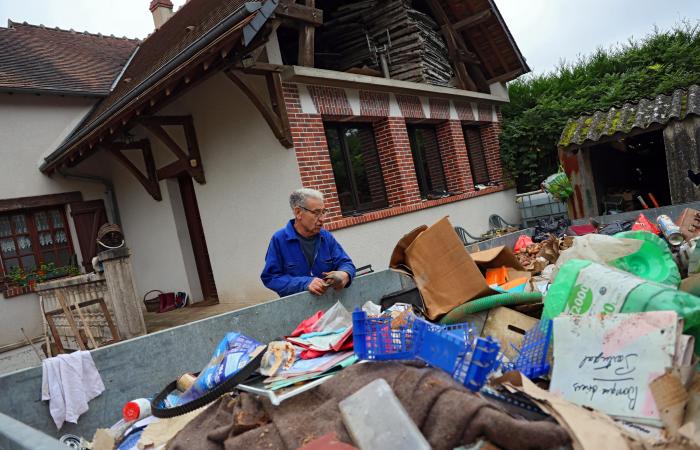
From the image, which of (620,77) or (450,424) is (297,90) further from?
(620,77)

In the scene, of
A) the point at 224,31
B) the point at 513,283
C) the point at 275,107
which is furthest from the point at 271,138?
the point at 513,283

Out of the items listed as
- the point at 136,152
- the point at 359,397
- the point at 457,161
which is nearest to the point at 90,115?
the point at 136,152

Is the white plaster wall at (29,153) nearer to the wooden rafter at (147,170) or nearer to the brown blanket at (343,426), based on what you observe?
the wooden rafter at (147,170)

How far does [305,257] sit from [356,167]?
431 cm

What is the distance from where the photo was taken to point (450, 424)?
140cm

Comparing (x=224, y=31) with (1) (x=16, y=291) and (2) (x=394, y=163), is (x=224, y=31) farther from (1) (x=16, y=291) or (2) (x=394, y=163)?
(1) (x=16, y=291)

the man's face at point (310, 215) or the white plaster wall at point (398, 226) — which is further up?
the man's face at point (310, 215)

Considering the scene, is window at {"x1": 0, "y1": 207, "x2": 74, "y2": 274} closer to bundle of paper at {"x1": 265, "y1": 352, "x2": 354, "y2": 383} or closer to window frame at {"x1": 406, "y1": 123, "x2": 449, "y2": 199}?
window frame at {"x1": 406, "y1": 123, "x2": 449, "y2": 199}

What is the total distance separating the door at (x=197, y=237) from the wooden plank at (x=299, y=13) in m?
3.47

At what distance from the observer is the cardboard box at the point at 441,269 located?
2.81 metres

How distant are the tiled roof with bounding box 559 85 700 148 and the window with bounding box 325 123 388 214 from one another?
3101 mm

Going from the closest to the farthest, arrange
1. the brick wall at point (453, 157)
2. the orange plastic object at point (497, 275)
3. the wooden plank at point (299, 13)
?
the orange plastic object at point (497, 275)
the wooden plank at point (299, 13)
the brick wall at point (453, 157)

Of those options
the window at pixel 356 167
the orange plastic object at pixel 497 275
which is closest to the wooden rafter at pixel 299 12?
the window at pixel 356 167

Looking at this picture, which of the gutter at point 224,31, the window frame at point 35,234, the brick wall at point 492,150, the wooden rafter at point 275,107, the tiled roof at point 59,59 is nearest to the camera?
the gutter at point 224,31
